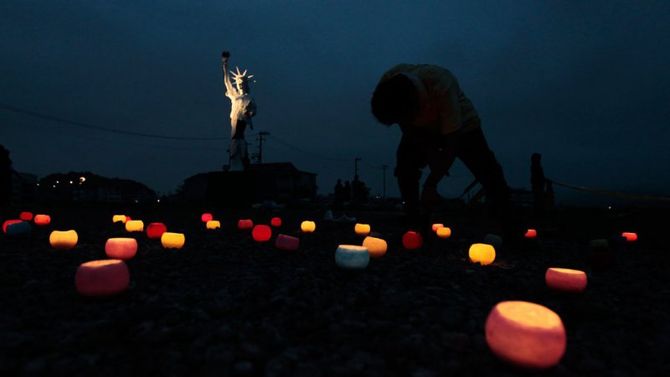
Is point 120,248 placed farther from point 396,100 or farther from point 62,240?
point 396,100

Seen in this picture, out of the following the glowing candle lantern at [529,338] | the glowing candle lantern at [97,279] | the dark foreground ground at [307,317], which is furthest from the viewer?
the glowing candle lantern at [97,279]

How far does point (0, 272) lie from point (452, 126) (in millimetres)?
4983

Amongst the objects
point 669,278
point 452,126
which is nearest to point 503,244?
point 669,278

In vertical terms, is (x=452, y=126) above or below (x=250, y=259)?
above

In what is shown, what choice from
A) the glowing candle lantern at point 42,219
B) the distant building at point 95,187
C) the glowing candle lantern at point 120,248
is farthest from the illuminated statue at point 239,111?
the distant building at point 95,187

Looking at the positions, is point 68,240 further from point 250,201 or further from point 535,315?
point 250,201

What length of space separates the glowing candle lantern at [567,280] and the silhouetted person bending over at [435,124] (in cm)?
177

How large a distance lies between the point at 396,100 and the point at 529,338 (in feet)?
10.4

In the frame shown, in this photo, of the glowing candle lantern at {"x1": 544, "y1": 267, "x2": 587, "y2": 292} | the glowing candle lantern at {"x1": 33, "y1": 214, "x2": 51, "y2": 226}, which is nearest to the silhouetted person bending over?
the glowing candle lantern at {"x1": 544, "y1": 267, "x2": 587, "y2": 292}

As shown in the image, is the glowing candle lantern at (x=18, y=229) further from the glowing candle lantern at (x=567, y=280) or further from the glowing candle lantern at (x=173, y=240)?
the glowing candle lantern at (x=567, y=280)

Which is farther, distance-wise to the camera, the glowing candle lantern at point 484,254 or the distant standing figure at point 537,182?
the distant standing figure at point 537,182

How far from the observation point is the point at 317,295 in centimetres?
283

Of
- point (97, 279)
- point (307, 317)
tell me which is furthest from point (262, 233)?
point (307, 317)

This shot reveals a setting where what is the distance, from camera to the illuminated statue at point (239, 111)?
1847cm
